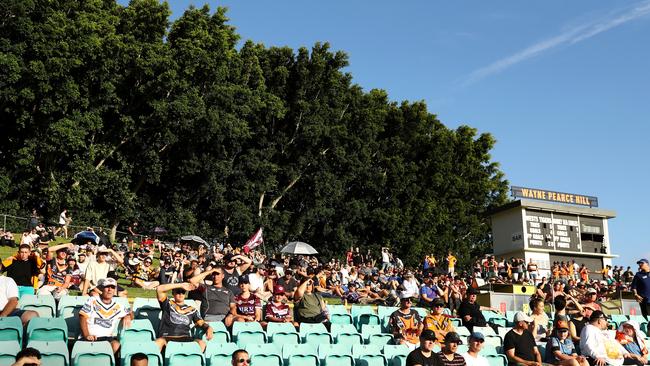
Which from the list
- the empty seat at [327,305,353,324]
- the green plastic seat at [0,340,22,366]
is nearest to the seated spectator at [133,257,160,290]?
the empty seat at [327,305,353,324]

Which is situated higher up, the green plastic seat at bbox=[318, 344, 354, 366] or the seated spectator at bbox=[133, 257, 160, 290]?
the seated spectator at bbox=[133, 257, 160, 290]

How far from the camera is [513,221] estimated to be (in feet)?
116

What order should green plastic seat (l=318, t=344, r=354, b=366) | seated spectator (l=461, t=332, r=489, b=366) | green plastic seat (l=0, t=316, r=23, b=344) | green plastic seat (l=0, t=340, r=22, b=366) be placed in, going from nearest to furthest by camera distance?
green plastic seat (l=0, t=340, r=22, b=366), green plastic seat (l=0, t=316, r=23, b=344), green plastic seat (l=318, t=344, r=354, b=366), seated spectator (l=461, t=332, r=489, b=366)

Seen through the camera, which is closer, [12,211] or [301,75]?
[12,211]

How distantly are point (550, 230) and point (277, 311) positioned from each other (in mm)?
26301

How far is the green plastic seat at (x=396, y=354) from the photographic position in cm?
943

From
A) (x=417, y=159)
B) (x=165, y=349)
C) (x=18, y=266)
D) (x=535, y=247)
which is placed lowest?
(x=165, y=349)

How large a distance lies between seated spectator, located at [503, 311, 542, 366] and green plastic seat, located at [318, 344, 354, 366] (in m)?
2.44

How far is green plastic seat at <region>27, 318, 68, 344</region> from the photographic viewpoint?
8.45 metres

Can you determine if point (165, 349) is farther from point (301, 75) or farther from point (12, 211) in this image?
point (301, 75)

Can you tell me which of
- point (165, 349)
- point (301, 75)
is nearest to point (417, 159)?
point (301, 75)

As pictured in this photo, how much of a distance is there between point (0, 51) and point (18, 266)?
21283 mm

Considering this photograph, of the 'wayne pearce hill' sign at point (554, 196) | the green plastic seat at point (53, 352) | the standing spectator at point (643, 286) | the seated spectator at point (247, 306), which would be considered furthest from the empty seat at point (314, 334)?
the 'wayne pearce hill' sign at point (554, 196)

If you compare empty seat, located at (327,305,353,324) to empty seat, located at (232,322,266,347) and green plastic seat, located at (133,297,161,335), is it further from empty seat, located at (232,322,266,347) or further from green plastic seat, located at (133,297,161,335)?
green plastic seat, located at (133,297,161,335)
